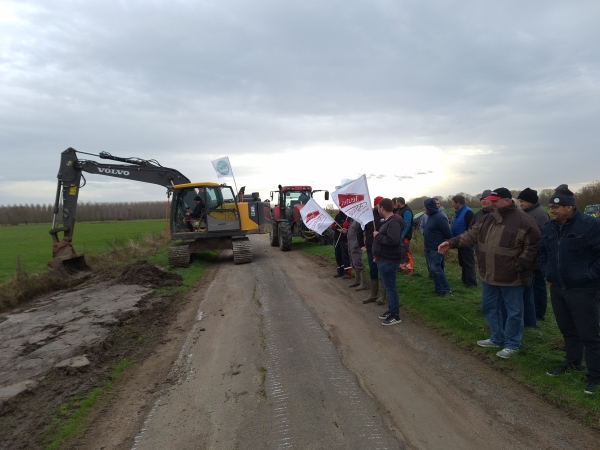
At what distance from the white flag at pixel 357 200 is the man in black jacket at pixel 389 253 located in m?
0.71

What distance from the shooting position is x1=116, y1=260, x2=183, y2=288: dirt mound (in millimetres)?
10375

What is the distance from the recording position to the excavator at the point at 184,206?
12555 mm

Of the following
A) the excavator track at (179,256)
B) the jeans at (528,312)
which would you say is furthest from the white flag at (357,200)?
the excavator track at (179,256)

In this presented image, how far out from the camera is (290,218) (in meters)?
18.1

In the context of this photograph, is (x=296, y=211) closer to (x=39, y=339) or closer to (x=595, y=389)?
(x=39, y=339)

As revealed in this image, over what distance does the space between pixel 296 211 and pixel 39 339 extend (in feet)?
39.7

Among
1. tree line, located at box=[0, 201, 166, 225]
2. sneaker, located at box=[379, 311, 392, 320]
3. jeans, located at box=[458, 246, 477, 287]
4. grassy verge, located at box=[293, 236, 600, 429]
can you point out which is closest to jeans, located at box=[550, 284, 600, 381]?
grassy verge, located at box=[293, 236, 600, 429]

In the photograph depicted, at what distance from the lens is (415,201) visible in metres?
38.0

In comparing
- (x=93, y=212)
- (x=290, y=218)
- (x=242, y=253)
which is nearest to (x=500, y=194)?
(x=242, y=253)

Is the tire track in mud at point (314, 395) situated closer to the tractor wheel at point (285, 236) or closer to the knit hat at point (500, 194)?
the knit hat at point (500, 194)

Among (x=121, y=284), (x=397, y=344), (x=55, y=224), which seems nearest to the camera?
(x=397, y=344)

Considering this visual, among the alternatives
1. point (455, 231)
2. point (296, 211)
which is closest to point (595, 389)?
point (455, 231)

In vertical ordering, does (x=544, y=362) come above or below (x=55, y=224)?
below

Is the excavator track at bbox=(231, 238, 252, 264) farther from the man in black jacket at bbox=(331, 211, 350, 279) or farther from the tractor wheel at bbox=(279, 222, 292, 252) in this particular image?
the man in black jacket at bbox=(331, 211, 350, 279)
